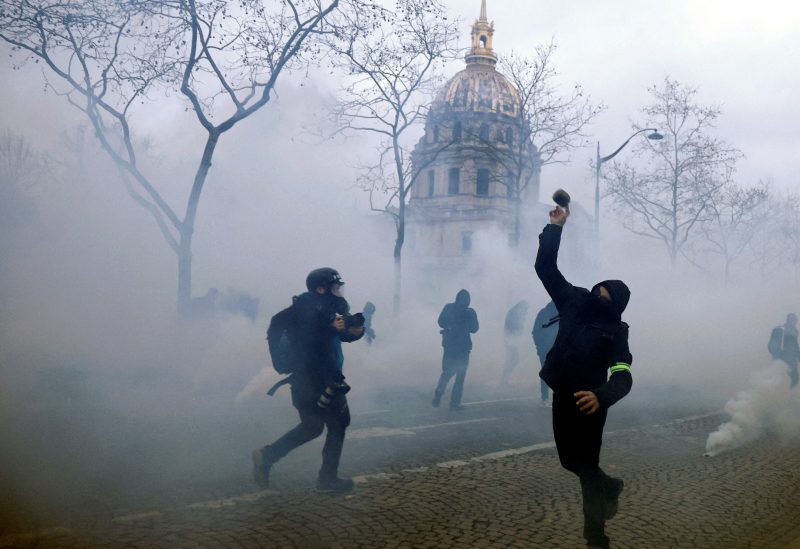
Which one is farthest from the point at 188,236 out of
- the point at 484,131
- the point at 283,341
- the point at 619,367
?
the point at 484,131

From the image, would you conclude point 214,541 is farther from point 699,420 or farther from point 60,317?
point 60,317

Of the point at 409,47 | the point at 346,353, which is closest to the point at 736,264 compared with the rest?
the point at 409,47

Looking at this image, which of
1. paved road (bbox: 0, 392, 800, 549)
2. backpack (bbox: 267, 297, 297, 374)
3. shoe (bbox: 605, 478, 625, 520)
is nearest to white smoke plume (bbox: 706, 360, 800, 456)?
paved road (bbox: 0, 392, 800, 549)

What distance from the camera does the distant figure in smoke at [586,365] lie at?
12.8 feet

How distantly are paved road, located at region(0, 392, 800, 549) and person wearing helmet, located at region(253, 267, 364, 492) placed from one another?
0.65 ft

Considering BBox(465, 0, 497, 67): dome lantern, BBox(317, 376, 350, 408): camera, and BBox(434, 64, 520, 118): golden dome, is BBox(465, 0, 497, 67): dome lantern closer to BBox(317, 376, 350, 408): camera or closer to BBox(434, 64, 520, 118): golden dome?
BBox(434, 64, 520, 118): golden dome

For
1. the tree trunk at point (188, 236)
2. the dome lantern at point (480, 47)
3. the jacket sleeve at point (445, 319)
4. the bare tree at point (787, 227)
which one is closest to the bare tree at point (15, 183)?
the tree trunk at point (188, 236)

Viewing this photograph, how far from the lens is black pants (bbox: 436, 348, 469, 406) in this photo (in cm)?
1031

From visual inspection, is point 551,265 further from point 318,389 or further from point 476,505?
point 318,389

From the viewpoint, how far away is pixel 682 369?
18.2 meters

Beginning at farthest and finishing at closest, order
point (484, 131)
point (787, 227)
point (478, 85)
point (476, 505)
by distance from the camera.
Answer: point (478, 85) → point (787, 227) → point (484, 131) → point (476, 505)

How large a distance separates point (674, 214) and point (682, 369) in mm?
12474

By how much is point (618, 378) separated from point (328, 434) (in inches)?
95.6

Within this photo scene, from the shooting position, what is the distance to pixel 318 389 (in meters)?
5.37
